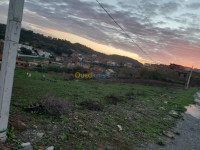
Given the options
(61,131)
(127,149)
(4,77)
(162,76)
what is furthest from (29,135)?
(162,76)

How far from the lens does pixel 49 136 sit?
11.5 feet

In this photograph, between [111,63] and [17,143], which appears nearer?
[17,143]

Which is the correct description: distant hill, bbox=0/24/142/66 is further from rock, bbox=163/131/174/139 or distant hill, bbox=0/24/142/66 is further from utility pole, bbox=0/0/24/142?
utility pole, bbox=0/0/24/142

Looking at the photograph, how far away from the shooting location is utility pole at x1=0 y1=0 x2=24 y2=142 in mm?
2537

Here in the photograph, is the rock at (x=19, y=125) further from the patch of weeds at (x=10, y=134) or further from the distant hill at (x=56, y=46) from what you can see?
the distant hill at (x=56, y=46)

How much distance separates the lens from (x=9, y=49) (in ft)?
8.43

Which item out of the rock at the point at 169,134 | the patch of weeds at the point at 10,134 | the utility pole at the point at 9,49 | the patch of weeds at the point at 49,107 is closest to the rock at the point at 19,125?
the patch of weeds at the point at 10,134

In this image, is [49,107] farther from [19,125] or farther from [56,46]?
[56,46]

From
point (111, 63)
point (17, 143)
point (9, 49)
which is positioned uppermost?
point (9, 49)

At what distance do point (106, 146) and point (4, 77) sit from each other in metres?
2.80

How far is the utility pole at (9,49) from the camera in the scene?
8.32ft

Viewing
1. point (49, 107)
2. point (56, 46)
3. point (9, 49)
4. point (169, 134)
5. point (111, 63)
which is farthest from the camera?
point (56, 46)

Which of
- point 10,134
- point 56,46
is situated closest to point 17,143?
point 10,134

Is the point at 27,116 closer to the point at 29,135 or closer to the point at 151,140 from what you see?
the point at 29,135
